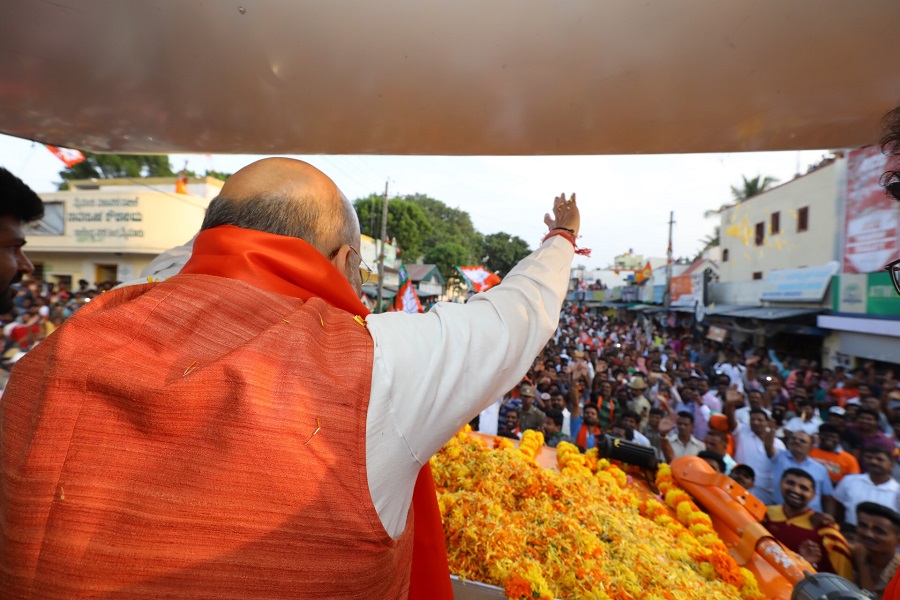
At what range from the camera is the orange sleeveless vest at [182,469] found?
727 millimetres

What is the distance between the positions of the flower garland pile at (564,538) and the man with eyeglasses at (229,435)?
52.9 inches

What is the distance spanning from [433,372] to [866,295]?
565 inches

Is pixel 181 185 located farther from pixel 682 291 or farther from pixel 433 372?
pixel 682 291

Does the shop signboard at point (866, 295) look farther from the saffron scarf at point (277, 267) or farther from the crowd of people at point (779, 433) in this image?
the saffron scarf at point (277, 267)

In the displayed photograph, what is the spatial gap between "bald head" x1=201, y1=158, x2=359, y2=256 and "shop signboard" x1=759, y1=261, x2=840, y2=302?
15540 mm

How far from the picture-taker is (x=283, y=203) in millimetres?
1144

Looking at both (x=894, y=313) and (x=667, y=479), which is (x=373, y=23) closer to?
(x=667, y=479)

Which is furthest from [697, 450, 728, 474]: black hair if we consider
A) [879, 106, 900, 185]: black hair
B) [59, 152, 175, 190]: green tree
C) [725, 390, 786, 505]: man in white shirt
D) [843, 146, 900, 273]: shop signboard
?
[59, 152, 175, 190]: green tree

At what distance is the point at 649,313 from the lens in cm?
2598

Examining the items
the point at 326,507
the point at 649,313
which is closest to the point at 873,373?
the point at 326,507

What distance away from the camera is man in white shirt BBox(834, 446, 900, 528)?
383 centimetres

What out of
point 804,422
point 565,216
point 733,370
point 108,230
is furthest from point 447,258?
point 565,216

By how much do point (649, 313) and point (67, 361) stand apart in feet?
91.5

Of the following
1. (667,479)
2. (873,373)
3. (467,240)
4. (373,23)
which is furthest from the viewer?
(467,240)
